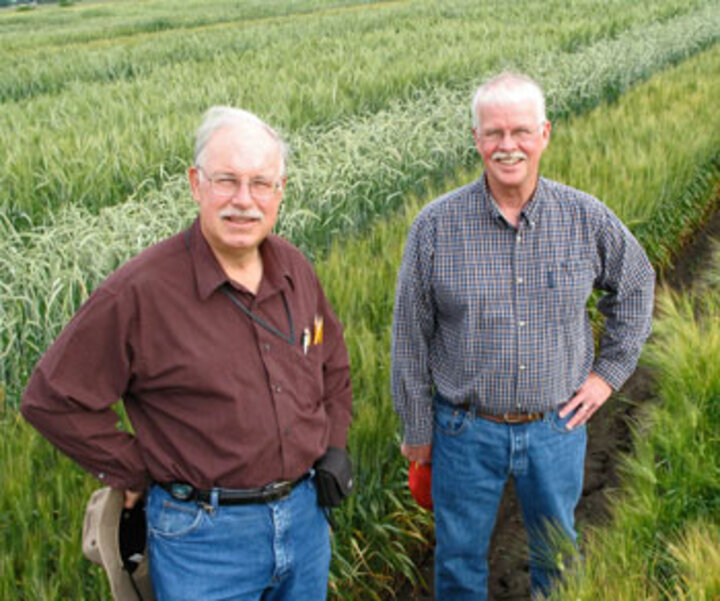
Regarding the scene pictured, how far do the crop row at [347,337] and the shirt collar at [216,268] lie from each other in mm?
788

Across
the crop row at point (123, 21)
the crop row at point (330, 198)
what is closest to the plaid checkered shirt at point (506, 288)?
the crop row at point (330, 198)

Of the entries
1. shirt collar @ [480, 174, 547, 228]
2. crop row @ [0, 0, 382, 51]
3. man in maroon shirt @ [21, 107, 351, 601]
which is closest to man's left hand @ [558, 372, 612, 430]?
shirt collar @ [480, 174, 547, 228]

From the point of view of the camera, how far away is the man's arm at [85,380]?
1.43 m

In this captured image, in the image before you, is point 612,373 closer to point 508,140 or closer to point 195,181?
point 508,140

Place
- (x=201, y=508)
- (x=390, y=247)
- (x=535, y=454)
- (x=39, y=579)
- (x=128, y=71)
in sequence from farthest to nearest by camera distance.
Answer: (x=128, y=71), (x=390, y=247), (x=535, y=454), (x=39, y=579), (x=201, y=508)

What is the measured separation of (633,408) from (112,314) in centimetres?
327

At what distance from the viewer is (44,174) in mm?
5051

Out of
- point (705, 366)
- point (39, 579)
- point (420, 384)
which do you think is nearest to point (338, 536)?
point (420, 384)

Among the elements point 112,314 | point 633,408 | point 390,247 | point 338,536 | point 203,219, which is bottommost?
point 633,408

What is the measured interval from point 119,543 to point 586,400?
1.21 metres

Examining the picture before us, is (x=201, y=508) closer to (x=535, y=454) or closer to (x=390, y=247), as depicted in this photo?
(x=535, y=454)

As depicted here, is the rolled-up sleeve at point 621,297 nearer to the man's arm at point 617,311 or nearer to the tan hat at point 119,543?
the man's arm at point 617,311

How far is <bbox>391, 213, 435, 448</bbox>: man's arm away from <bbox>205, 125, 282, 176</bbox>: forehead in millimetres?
615

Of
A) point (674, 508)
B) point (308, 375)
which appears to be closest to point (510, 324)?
point (308, 375)
